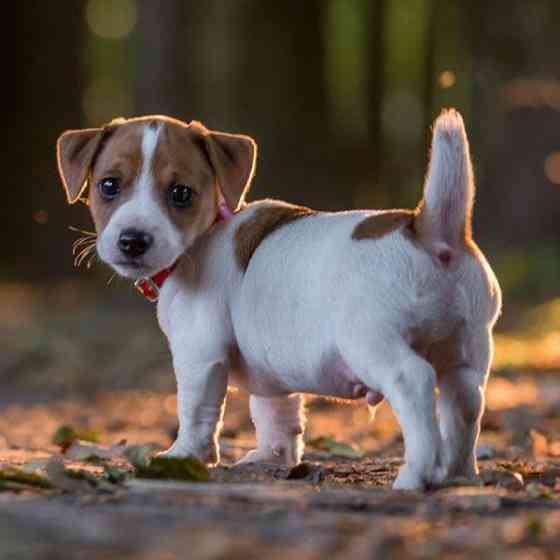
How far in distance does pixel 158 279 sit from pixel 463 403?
1.40 m

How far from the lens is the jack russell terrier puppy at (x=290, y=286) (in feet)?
13.7

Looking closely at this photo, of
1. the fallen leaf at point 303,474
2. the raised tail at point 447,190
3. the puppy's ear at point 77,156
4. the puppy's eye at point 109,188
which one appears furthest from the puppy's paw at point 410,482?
the puppy's ear at point 77,156

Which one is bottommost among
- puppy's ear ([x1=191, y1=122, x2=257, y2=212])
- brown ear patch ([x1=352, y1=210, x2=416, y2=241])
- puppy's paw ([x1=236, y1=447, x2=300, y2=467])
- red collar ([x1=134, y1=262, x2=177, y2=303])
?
puppy's paw ([x1=236, y1=447, x2=300, y2=467])

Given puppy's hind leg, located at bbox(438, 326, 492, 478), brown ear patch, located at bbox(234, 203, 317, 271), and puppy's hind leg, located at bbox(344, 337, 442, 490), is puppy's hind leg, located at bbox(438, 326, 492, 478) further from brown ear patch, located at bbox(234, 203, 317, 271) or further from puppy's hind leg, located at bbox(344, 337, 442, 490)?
brown ear patch, located at bbox(234, 203, 317, 271)

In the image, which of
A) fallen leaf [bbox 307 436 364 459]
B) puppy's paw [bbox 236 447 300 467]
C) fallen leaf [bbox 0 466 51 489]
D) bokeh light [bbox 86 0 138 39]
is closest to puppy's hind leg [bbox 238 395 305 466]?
puppy's paw [bbox 236 447 300 467]

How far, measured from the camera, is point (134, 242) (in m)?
4.74

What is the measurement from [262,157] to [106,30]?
43.3 ft

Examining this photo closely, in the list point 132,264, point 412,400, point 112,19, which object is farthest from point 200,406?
point 112,19

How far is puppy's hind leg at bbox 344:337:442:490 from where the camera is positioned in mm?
4074

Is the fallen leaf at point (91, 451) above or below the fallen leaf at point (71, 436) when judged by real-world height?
above

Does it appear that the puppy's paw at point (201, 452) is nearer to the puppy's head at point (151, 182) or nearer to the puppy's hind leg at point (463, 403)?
the puppy's head at point (151, 182)

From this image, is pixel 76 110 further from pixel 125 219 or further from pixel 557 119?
pixel 125 219

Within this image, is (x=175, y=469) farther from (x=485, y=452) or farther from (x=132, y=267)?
(x=485, y=452)

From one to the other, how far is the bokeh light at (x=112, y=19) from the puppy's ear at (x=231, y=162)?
3035 centimetres
